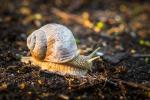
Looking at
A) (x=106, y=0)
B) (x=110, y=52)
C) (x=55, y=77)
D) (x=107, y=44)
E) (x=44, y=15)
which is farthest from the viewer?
(x=106, y=0)

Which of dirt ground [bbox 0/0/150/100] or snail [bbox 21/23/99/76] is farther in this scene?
snail [bbox 21/23/99/76]

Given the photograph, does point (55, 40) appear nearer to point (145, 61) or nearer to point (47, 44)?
point (47, 44)

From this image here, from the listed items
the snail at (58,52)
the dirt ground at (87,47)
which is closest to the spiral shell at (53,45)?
the snail at (58,52)

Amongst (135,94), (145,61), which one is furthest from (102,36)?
(135,94)

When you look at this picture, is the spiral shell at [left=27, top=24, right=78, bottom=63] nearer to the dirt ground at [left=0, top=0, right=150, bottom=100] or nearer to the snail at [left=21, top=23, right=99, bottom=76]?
Answer: the snail at [left=21, top=23, right=99, bottom=76]

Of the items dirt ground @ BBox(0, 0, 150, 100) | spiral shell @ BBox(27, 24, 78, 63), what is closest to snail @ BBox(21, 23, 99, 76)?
spiral shell @ BBox(27, 24, 78, 63)

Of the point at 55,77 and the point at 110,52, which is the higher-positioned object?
the point at 110,52
